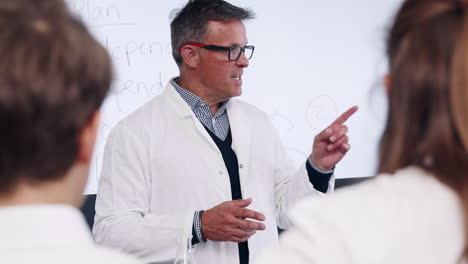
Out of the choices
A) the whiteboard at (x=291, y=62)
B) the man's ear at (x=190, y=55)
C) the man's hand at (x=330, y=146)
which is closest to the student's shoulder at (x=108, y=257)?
the man's hand at (x=330, y=146)

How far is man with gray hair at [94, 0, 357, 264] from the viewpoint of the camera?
1998mm

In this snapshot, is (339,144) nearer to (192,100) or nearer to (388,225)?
(192,100)

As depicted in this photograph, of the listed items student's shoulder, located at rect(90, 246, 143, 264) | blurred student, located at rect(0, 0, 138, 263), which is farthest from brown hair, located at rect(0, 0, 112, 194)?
student's shoulder, located at rect(90, 246, 143, 264)

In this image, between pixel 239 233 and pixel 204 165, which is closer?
pixel 239 233

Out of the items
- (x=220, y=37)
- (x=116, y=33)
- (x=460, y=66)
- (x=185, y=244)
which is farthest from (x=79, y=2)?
(x=460, y=66)

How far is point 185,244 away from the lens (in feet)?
6.40

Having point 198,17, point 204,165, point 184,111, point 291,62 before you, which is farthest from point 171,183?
point 291,62

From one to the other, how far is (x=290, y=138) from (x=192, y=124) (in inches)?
37.2

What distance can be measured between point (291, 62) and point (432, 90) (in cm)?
236

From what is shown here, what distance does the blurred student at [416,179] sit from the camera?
771 mm

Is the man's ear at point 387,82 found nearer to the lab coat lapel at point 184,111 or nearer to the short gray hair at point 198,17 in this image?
the lab coat lapel at point 184,111

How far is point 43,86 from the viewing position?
0.67 metres

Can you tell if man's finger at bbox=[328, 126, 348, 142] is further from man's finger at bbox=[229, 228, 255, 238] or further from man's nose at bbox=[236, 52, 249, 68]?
man's nose at bbox=[236, 52, 249, 68]

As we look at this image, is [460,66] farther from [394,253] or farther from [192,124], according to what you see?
[192,124]
